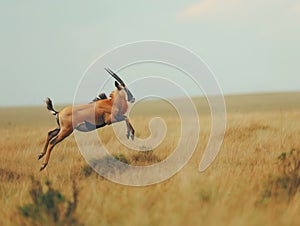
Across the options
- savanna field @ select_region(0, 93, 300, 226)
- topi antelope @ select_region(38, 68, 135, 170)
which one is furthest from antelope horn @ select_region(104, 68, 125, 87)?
savanna field @ select_region(0, 93, 300, 226)

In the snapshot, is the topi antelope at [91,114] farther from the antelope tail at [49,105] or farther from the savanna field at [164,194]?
the savanna field at [164,194]

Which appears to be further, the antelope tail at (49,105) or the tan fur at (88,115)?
the antelope tail at (49,105)

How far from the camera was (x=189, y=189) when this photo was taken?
595 centimetres

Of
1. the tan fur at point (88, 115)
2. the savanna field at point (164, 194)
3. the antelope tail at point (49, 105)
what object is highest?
the antelope tail at point (49, 105)

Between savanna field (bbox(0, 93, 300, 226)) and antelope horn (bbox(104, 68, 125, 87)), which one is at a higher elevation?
antelope horn (bbox(104, 68, 125, 87))

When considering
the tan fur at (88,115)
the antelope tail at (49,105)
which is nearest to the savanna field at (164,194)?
the tan fur at (88,115)

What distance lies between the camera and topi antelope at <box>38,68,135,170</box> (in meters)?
7.32

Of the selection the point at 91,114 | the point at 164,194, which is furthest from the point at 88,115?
the point at 164,194

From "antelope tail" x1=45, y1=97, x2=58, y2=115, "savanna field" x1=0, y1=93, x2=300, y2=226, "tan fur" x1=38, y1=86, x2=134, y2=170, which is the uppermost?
"antelope tail" x1=45, y1=97, x2=58, y2=115

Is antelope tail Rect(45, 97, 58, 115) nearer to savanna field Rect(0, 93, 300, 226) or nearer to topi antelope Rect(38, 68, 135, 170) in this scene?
topi antelope Rect(38, 68, 135, 170)

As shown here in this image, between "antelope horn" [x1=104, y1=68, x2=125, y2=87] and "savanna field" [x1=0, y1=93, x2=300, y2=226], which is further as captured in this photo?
"antelope horn" [x1=104, y1=68, x2=125, y2=87]

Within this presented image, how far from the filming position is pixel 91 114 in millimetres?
7387

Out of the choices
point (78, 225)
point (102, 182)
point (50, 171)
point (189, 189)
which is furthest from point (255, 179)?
point (50, 171)

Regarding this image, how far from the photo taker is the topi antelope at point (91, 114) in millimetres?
7316
